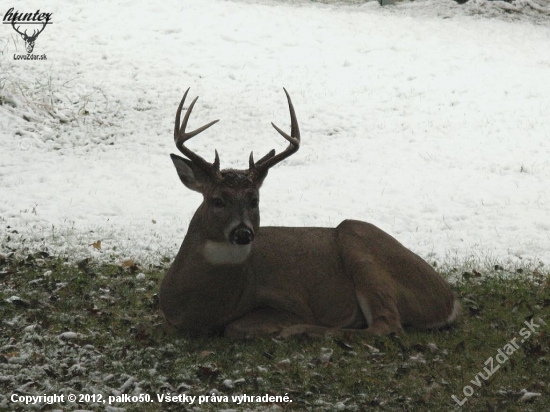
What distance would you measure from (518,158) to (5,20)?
11.4 meters

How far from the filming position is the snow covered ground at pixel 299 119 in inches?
Answer: 446

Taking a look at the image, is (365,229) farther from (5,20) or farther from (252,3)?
(252,3)

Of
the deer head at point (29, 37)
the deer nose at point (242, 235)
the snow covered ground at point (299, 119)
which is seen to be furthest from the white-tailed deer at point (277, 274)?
the deer head at point (29, 37)

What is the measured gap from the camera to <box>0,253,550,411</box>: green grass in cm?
537

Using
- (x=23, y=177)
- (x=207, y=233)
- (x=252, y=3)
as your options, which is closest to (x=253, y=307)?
(x=207, y=233)

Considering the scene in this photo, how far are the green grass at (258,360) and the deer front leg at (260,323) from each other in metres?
0.09

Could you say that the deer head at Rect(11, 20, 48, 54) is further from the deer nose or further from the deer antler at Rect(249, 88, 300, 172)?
the deer nose

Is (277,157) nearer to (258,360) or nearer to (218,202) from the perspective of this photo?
(218,202)

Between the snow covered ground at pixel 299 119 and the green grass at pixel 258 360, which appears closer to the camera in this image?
the green grass at pixel 258 360

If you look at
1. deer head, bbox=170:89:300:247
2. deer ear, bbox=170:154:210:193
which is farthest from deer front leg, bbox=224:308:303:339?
deer ear, bbox=170:154:210:193

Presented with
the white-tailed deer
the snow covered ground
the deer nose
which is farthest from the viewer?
the snow covered ground

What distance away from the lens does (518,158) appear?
1459 cm

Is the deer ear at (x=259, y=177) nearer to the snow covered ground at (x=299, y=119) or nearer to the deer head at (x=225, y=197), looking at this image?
the deer head at (x=225, y=197)

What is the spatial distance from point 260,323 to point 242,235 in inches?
33.5
